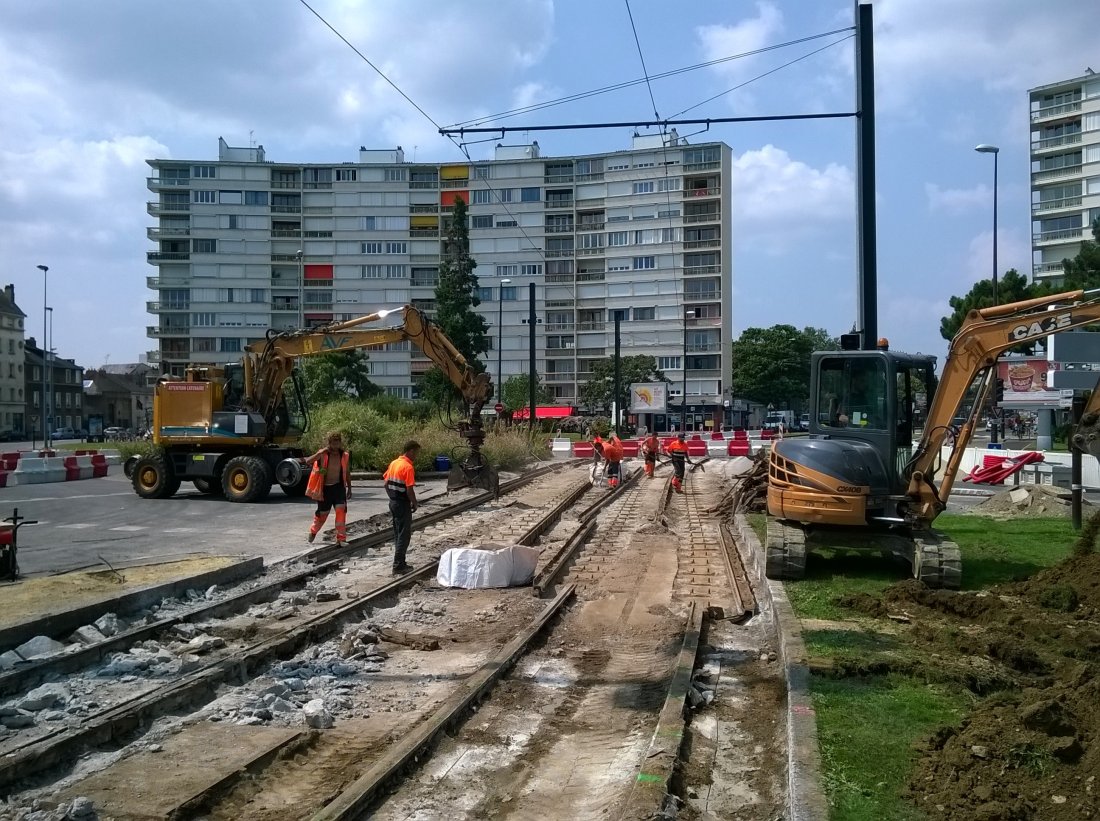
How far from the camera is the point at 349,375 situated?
57312 millimetres

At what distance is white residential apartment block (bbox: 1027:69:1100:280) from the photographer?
237 ft

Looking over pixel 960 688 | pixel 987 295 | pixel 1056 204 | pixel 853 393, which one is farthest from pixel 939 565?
pixel 1056 204

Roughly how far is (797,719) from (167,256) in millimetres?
85938

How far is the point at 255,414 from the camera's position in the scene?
22078 mm

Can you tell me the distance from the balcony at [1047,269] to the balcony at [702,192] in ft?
86.7

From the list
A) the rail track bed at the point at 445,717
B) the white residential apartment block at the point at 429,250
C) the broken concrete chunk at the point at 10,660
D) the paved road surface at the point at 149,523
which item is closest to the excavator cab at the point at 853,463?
the rail track bed at the point at 445,717

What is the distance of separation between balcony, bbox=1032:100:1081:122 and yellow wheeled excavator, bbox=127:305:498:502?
71199 millimetres

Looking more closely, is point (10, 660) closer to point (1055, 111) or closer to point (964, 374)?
point (964, 374)

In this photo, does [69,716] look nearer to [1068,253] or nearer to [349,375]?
[349,375]

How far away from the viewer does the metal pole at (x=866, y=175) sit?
51.3ft

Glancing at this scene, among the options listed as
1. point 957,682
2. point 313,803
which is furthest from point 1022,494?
point 313,803

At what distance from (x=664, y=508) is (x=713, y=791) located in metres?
15.1

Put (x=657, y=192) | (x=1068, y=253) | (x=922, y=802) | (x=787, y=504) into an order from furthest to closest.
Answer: (x=657, y=192) → (x=1068, y=253) → (x=787, y=504) → (x=922, y=802)

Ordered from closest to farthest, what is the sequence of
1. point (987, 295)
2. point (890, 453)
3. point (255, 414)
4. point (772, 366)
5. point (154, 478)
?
point (890, 453)
point (255, 414)
point (154, 478)
point (987, 295)
point (772, 366)
